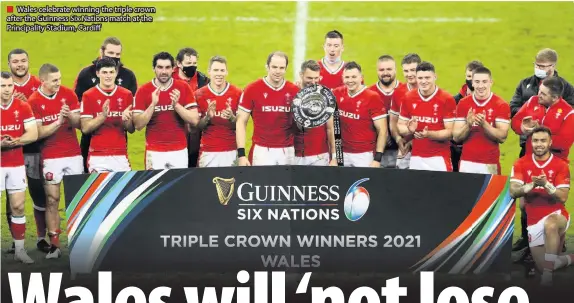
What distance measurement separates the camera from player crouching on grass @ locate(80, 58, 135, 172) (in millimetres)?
17703

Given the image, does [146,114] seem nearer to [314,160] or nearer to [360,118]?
[314,160]

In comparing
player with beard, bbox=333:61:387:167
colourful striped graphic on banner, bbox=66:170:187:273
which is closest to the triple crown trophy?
player with beard, bbox=333:61:387:167

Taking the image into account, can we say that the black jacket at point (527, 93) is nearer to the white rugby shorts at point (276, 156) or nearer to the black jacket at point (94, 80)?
the white rugby shorts at point (276, 156)

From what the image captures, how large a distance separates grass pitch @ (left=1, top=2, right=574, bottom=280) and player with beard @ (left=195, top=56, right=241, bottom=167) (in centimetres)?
124

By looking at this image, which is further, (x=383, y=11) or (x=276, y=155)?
(x=383, y=11)

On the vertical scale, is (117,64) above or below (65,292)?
above

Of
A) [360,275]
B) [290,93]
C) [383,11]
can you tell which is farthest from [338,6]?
[360,275]

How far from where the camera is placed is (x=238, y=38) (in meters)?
19.6

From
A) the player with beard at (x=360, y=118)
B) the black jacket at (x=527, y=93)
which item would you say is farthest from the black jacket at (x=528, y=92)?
the player with beard at (x=360, y=118)

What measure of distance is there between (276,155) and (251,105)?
619mm

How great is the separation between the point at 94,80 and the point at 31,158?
3.73 feet

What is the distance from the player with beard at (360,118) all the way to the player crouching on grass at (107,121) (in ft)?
7.87

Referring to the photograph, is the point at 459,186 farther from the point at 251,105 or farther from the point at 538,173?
the point at 251,105

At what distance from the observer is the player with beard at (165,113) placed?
1758 cm
